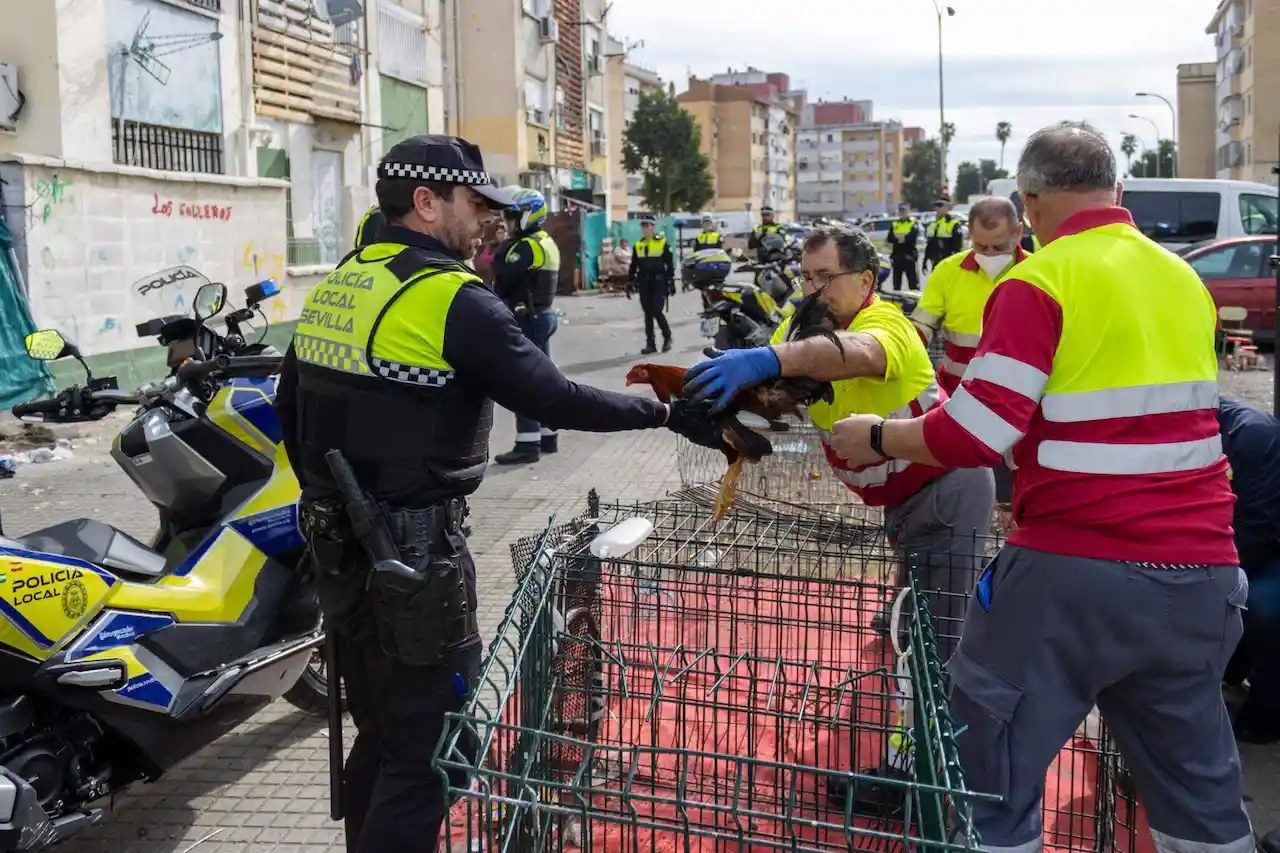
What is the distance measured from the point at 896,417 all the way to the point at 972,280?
2.71 metres

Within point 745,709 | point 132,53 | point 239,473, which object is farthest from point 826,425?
point 132,53

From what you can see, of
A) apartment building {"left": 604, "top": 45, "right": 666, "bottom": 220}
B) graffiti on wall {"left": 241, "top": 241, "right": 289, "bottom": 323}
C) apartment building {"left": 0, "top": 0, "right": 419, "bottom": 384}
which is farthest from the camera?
apartment building {"left": 604, "top": 45, "right": 666, "bottom": 220}

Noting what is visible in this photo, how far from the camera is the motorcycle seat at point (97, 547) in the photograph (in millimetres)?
3574

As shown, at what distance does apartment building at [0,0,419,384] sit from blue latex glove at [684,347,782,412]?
9.78 meters

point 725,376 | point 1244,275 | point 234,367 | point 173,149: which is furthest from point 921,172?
point 725,376

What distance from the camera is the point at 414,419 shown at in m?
2.90

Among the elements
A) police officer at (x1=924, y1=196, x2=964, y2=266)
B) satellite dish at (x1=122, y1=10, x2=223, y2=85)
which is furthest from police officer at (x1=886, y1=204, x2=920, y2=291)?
satellite dish at (x1=122, y1=10, x2=223, y2=85)

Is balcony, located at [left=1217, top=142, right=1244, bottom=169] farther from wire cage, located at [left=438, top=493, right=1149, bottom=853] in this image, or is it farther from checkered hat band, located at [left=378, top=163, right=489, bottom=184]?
checkered hat band, located at [left=378, top=163, right=489, bottom=184]

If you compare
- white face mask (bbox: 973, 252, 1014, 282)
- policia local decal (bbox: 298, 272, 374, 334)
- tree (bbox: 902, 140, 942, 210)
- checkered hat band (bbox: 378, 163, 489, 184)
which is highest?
tree (bbox: 902, 140, 942, 210)

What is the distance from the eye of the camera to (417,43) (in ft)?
74.2

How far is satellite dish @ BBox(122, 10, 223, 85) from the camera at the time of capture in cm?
1315

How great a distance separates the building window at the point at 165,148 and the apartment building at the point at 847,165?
132074mm

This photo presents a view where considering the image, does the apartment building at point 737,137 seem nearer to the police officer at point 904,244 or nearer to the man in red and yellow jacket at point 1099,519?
the police officer at point 904,244

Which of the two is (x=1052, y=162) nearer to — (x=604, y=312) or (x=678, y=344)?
(x=678, y=344)
